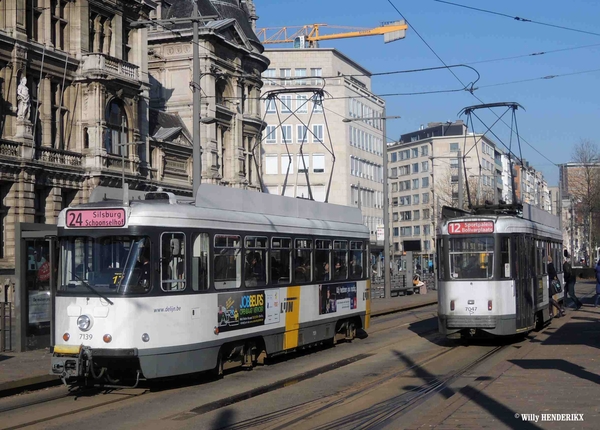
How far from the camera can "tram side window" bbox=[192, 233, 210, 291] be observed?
530 inches

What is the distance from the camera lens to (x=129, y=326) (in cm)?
1245

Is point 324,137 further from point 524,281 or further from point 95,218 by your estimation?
point 95,218

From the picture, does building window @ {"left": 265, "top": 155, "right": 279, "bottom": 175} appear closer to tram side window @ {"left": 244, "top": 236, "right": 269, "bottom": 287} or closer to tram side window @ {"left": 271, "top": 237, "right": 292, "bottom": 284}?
tram side window @ {"left": 271, "top": 237, "right": 292, "bottom": 284}

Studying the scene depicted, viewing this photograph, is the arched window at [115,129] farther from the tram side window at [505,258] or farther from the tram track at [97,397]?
the tram track at [97,397]

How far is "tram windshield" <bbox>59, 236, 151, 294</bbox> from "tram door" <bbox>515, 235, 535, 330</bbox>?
31.7 feet

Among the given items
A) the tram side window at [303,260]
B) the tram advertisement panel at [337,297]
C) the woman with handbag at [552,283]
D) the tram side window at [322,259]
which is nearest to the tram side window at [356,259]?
the tram advertisement panel at [337,297]

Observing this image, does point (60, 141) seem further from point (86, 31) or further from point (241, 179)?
point (241, 179)

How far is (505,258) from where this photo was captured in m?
19.0

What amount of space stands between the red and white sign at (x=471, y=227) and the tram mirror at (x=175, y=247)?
26.4 feet

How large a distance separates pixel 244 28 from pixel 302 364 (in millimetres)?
48260

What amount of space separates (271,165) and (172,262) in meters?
75.9

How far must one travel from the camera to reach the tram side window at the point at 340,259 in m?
19.3

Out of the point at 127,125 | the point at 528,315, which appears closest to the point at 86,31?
the point at 127,125

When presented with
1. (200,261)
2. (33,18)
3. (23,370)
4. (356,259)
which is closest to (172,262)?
(200,261)
